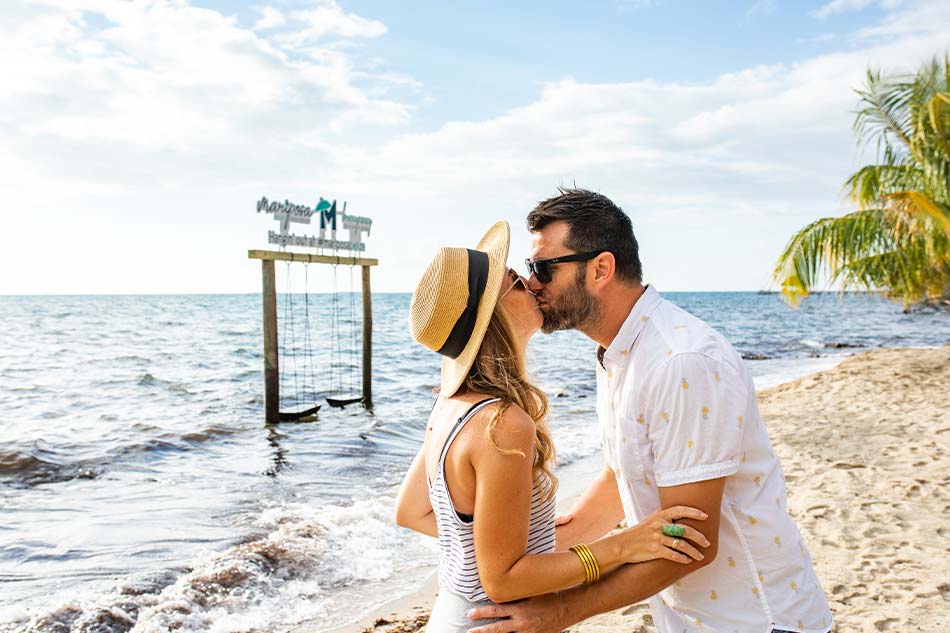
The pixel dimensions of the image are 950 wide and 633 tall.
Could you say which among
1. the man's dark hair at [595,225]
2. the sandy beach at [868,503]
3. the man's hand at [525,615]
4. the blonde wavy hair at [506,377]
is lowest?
the sandy beach at [868,503]

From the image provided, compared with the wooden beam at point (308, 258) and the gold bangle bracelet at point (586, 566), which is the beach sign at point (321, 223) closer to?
the wooden beam at point (308, 258)

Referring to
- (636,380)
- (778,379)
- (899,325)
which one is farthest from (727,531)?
(899,325)

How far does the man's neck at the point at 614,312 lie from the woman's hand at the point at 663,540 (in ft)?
1.90

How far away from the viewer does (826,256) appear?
15.0 metres

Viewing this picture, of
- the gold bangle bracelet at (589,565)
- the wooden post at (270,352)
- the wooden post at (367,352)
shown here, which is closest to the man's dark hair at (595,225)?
the gold bangle bracelet at (589,565)

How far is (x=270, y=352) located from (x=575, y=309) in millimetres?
12796

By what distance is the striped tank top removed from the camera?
2.16 m

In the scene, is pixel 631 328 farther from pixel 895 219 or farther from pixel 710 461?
pixel 895 219

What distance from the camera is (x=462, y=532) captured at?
218 cm

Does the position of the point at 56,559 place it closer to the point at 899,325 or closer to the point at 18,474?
the point at 18,474

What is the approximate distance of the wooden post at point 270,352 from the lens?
14.1 metres

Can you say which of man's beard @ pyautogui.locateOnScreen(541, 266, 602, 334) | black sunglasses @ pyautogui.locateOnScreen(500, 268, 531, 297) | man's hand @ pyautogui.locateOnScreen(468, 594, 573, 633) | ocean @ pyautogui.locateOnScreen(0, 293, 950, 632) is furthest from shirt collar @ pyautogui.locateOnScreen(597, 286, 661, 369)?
ocean @ pyautogui.locateOnScreen(0, 293, 950, 632)

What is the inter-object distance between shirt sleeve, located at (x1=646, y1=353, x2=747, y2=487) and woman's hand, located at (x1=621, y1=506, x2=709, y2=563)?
0.29ft

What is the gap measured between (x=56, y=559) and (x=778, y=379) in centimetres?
1729
